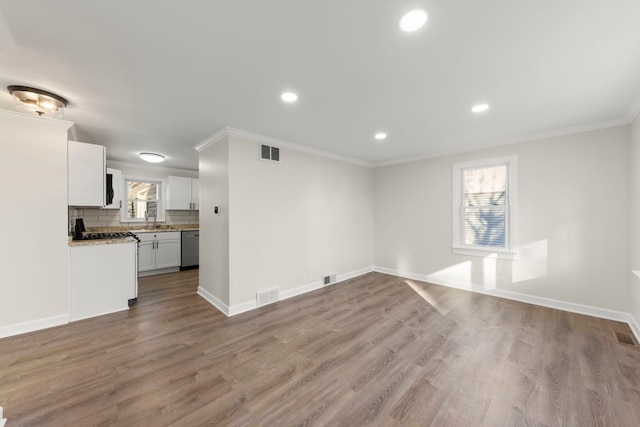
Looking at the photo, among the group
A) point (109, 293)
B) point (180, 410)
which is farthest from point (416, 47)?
point (109, 293)

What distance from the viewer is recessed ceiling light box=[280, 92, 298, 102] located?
2.38 m

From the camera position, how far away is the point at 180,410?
5.50ft

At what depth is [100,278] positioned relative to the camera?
324cm

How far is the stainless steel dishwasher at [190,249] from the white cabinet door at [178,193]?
0.78m

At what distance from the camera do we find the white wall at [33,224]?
2703 millimetres

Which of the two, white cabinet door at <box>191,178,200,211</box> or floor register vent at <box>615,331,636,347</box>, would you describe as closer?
floor register vent at <box>615,331,636,347</box>

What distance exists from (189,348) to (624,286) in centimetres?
520

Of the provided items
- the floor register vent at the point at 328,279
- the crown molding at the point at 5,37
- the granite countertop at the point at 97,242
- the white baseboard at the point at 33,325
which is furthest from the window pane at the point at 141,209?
the crown molding at the point at 5,37

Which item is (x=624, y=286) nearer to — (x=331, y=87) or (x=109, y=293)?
(x=331, y=87)

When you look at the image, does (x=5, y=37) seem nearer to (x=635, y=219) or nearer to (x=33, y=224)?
(x=33, y=224)

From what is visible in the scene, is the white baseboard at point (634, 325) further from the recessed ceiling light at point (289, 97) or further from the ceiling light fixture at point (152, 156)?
the ceiling light fixture at point (152, 156)

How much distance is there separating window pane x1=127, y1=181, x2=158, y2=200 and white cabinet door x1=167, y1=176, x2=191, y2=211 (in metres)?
0.45

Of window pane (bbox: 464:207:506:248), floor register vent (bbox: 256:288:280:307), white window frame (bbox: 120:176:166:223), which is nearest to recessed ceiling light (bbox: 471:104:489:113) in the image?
window pane (bbox: 464:207:506:248)

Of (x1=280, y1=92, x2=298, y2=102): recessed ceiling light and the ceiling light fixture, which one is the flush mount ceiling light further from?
(x1=280, y1=92, x2=298, y2=102): recessed ceiling light
